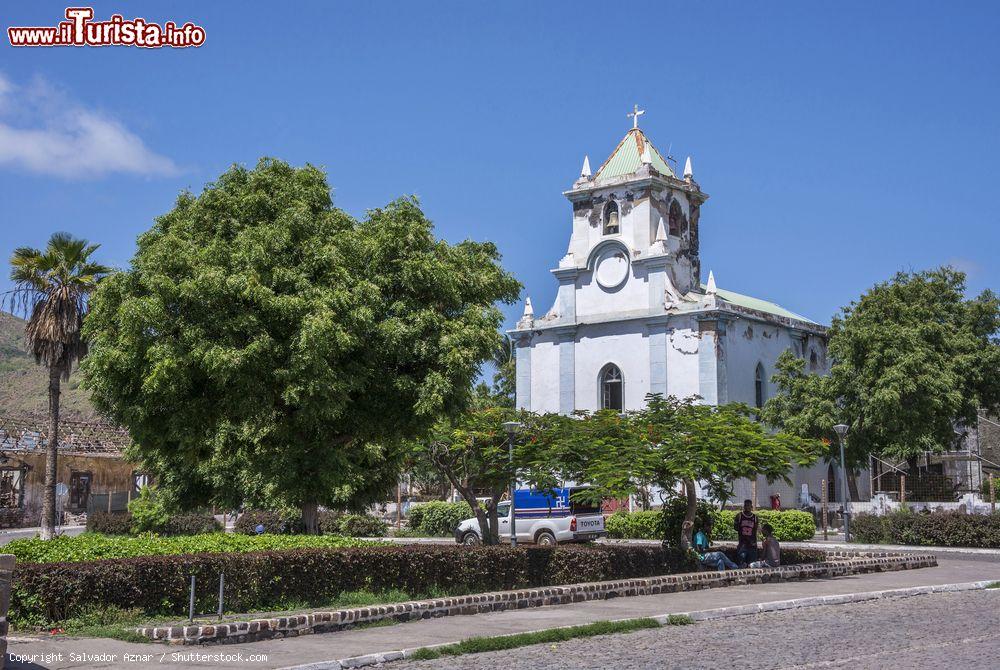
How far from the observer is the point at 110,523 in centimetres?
3872

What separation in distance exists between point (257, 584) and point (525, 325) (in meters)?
34.8

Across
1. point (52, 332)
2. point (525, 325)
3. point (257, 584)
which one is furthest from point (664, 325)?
point (257, 584)

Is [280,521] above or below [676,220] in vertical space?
below

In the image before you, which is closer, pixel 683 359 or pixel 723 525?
pixel 723 525

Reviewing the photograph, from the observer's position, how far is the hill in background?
103188 mm

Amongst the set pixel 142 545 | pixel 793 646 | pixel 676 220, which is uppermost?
pixel 676 220

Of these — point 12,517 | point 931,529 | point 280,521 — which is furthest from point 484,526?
point 12,517

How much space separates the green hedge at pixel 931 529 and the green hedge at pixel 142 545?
69.7 ft

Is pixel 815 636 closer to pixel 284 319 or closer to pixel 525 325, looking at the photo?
pixel 284 319

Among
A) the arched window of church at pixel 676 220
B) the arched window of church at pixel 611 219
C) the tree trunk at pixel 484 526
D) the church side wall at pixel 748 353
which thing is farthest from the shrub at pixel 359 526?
the arched window of church at pixel 676 220

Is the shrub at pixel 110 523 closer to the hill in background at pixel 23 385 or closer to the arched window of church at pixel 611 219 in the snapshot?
the arched window of church at pixel 611 219

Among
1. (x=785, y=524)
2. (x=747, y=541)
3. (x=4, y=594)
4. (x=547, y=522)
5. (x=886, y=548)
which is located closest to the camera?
(x=4, y=594)

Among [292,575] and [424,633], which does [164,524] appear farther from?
[424,633]

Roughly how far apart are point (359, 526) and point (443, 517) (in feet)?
11.4
